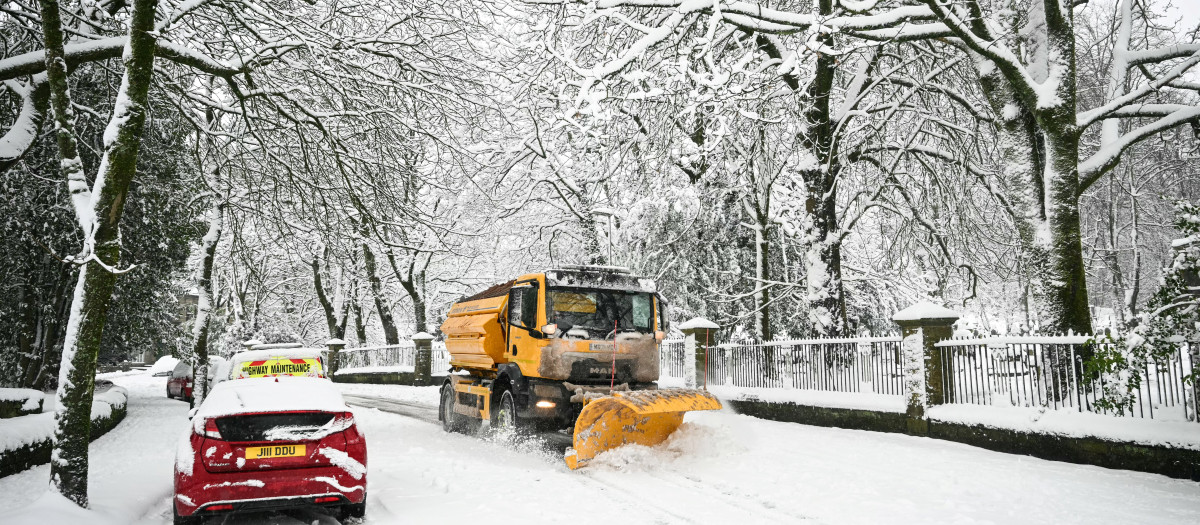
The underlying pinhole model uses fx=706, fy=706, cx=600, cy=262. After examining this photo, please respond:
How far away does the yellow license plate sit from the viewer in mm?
5727

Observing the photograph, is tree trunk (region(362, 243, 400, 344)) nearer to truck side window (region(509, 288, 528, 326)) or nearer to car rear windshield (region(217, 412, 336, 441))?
truck side window (region(509, 288, 528, 326))

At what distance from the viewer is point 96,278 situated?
6.27m

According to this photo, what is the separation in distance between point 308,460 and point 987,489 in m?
6.63

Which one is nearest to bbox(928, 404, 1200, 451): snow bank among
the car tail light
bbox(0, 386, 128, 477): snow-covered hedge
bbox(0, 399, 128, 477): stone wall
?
the car tail light

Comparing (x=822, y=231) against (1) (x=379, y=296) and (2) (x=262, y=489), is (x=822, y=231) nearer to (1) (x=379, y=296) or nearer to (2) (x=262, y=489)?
(2) (x=262, y=489)

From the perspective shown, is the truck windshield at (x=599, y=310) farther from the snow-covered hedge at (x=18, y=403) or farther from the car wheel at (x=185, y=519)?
the snow-covered hedge at (x=18, y=403)

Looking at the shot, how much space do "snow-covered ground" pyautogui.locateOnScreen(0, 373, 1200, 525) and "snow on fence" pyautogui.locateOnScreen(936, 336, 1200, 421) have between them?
0.82m

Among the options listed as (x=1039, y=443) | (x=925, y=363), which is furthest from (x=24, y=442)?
(x=1039, y=443)

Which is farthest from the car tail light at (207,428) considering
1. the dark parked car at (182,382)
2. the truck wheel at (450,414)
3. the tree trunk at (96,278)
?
the dark parked car at (182,382)

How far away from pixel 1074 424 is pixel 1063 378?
28.5 inches


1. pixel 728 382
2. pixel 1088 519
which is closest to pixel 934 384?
pixel 1088 519

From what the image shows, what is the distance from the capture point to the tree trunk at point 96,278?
6.06 m

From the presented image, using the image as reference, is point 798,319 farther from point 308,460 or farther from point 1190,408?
point 308,460

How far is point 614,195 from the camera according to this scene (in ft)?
63.4
